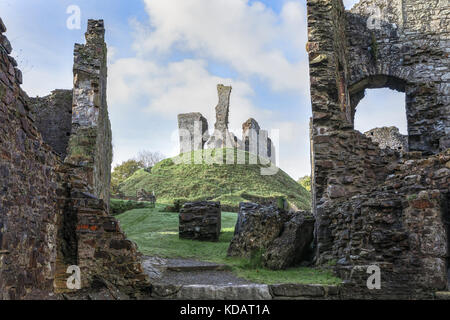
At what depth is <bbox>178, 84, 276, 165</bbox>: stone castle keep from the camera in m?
41.8

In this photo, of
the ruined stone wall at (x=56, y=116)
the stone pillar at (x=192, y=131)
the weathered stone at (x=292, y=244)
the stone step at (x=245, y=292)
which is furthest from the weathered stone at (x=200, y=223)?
the stone pillar at (x=192, y=131)

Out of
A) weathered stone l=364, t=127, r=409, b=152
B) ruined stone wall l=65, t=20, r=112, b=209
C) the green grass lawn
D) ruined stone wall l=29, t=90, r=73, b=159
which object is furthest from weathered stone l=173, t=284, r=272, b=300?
→ weathered stone l=364, t=127, r=409, b=152

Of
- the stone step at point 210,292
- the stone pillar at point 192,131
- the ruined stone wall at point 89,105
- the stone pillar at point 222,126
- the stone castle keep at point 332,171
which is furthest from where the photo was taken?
the stone pillar at point 192,131

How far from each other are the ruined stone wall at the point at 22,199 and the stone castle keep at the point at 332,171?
20mm

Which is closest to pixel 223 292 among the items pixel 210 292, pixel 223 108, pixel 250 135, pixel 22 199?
pixel 210 292

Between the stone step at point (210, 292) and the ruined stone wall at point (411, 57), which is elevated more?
the ruined stone wall at point (411, 57)

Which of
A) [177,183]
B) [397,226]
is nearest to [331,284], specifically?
[397,226]

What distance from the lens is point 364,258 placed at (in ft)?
26.1

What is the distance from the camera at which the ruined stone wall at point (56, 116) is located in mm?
12297

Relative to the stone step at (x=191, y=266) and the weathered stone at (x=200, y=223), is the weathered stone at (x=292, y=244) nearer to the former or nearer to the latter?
the stone step at (x=191, y=266)

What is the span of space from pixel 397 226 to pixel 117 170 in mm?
38172

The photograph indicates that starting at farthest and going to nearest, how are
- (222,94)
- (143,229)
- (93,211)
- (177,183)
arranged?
1. (222,94)
2. (177,183)
3. (143,229)
4. (93,211)
